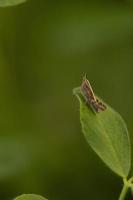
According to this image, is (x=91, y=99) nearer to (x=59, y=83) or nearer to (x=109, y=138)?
(x=109, y=138)

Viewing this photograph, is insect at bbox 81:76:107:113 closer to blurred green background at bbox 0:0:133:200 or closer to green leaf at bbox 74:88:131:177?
green leaf at bbox 74:88:131:177

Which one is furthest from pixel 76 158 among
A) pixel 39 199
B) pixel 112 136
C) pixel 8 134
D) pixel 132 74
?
pixel 39 199

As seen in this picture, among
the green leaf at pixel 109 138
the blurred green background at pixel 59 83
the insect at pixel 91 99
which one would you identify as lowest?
the green leaf at pixel 109 138

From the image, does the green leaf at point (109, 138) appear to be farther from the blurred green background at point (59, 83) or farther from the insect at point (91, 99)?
the blurred green background at point (59, 83)

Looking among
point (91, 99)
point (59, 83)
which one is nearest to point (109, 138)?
point (91, 99)

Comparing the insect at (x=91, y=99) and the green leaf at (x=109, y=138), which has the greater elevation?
the insect at (x=91, y=99)

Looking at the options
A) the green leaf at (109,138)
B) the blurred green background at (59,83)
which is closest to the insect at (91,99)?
the green leaf at (109,138)

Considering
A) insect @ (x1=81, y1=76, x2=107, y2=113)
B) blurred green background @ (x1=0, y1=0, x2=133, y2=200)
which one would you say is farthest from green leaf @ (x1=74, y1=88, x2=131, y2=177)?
blurred green background @ (x1=0, y1=0, x2=133, y2=200)
